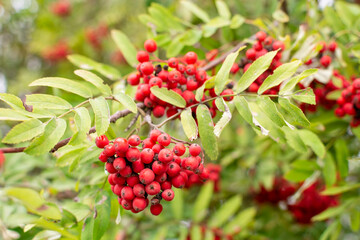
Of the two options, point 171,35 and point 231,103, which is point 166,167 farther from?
point 171,35

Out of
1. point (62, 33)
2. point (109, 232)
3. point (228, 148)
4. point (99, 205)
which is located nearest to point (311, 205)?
point (228, 148)

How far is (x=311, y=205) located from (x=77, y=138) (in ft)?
8.40

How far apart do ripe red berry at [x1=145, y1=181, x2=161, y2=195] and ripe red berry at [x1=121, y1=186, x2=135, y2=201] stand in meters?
0.07

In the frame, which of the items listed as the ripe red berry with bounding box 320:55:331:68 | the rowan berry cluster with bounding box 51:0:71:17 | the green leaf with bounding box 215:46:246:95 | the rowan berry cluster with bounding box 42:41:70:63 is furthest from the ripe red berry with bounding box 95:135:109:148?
the rowan berry cluster with bounding box 51:0:71:17

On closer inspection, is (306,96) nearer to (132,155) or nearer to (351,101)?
(351,101)

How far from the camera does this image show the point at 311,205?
3.02 m

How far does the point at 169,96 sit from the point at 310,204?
226 cm

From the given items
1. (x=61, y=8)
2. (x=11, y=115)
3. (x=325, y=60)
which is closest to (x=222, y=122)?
(x=11, y=115)

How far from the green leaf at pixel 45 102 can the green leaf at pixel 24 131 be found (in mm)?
111

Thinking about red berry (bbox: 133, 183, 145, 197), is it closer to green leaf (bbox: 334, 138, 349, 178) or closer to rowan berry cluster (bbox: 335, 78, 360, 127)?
rowan berry cluster (bbox: 335, 78, 360, 127)

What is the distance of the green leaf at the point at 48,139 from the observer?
1.18 m

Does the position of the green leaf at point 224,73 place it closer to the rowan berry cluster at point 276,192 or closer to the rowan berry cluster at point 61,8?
the rowan berry cluster at point 276,192

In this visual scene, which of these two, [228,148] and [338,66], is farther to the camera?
[228,148]

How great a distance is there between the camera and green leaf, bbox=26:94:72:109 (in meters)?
1.28
